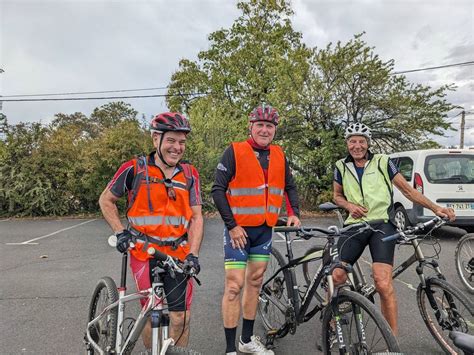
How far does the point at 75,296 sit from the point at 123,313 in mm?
2777

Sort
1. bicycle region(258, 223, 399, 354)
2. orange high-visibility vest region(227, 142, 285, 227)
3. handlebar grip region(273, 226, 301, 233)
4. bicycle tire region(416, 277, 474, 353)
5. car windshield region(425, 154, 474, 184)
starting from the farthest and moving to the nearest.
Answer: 1. car windshield region(425, 154, 474, 184)
2. orange high-visibility vest region(227, 142, 285, 227)
3. handlebar grip region(273, 226, 301, 233)
4. bicycle tire region(416, 277, 474, 353)
5. bicycle region(258, 223, 399, 354)

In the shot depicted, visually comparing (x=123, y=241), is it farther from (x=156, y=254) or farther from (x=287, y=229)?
(x=287, y=229)

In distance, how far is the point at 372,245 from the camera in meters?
2.98

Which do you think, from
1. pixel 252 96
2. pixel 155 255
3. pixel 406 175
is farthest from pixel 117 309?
pixel 252 96

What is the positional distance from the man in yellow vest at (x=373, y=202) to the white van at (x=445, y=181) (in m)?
4.72

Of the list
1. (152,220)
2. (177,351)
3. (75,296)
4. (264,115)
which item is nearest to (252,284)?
(152,220)

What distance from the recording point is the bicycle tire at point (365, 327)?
6.85 feet

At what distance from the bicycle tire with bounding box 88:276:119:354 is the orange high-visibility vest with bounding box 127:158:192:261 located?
432mm

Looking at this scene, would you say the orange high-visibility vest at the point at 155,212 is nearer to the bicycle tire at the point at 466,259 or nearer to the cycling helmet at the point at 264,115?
the cycling helmet at the point at 264,115

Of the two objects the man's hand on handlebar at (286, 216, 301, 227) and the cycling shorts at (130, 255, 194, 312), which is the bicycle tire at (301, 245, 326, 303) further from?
the cycling shorts at (130, 255, 194, 312)

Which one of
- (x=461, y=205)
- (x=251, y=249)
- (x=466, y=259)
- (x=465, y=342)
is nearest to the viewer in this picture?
(x=465, y=342)

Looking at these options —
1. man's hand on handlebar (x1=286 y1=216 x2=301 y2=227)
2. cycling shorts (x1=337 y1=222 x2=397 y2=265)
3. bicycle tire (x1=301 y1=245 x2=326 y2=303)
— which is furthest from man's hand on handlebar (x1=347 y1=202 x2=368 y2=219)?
man's hand on handlebar (x1=286 y1=216 x2=301 y2=227)

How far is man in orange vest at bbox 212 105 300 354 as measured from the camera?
2.85 meters

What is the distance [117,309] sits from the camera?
2.33 meters
